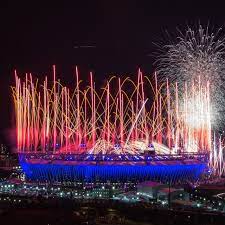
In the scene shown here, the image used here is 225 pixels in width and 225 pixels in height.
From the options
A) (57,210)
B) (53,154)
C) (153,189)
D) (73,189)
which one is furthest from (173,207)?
(53,154)

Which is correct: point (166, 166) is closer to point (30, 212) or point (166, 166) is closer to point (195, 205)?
point (195, 205)

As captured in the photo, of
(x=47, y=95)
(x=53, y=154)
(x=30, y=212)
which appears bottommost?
(x=30, y=212)

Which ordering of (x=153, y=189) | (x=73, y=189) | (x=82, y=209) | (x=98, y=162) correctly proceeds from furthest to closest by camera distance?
(x=98, y=162) < (x=73, y=189) < (x=153, y=189) < (x=82, y=209)

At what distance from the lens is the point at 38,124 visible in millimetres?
39719

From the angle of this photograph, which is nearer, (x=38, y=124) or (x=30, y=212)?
(x=30, y=212)

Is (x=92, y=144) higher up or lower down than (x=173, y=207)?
higher up

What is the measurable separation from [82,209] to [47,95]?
10.9 m

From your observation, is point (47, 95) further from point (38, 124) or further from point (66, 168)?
point (66, 168)

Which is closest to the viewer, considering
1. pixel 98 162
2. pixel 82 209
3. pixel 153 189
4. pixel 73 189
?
pixel 82 209

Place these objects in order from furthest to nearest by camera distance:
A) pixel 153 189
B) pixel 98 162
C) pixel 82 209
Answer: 1. pixel 98 162
2. pixel 153 189
3. pixel 82 209

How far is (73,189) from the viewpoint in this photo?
38.2 meters

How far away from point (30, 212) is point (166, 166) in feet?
49.9

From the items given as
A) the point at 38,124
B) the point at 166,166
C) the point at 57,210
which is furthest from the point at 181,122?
the point at 57,210

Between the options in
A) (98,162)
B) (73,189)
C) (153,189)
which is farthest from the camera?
(98,162)
